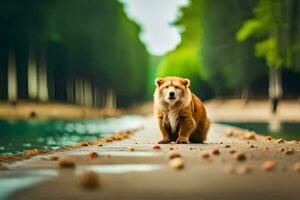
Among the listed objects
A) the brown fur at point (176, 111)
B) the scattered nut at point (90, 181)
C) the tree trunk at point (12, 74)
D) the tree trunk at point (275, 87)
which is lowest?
the scattered nut at point (90, 181)

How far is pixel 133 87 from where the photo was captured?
7912 centimetres

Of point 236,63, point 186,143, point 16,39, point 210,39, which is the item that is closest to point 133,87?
point 210,39

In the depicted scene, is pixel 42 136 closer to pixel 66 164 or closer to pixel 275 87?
pixel 66 164

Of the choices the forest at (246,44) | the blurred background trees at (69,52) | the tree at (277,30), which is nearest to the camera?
the tree at (277,30)

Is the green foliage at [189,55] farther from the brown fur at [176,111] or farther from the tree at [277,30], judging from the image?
the brown fur at [176,111]

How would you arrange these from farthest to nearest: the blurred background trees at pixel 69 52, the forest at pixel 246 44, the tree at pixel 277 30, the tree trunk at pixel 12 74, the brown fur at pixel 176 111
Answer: the tree trunk at pixel 12 74 → the blurred background trees at pixel 69 52 → the forest at pixel 246 44 → the tree at pixel 277 30 → the brown fur at pixel 176 111

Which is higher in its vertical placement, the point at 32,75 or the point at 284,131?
the point at 32,75

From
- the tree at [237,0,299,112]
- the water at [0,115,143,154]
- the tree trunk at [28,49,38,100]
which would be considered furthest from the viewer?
the tree trunk at [28,49,38,100]

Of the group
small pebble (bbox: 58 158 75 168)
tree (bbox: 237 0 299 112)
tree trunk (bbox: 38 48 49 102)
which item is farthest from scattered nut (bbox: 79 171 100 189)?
tree trunk (bbox: 38 48 49 102)

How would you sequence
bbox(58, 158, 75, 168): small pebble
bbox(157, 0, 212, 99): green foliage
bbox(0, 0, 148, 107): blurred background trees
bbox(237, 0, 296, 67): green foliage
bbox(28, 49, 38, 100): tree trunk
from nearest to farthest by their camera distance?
bbox(58, 158, 75, 168): small pebble < bbox(237, 0, 296, 67): green foliage < bbox(0, 0, 148, 107): blurred background trees < bbox(28, 49, 38, 100): tree trunk < bbox(157, 0, 212, 99): green foliage

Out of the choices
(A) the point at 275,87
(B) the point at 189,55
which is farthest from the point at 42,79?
(B) the point at 189,55

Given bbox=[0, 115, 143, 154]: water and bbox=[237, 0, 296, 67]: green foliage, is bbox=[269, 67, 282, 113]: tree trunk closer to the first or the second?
bbox=[237, 0, 296, 67]: green foliage

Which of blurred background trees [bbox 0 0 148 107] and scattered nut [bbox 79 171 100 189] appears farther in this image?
blurred background trees [bbox 0 0 148 107]

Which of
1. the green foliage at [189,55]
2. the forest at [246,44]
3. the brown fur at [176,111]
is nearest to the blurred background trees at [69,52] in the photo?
the green foliage at [189,55]
